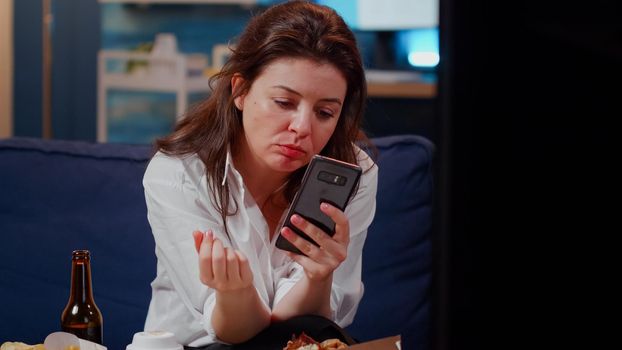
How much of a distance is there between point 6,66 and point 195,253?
2439mm

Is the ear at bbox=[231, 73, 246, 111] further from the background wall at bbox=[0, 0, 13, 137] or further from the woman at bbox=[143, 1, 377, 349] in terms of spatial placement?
the background wall at bbox=[0, 0, 13, 137]

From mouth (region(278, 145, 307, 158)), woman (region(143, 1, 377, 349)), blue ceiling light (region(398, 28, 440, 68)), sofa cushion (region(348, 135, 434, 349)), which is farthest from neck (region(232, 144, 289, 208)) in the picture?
blue ceiling light (region(398, 28, 440, 68))

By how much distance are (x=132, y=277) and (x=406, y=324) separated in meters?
0.48

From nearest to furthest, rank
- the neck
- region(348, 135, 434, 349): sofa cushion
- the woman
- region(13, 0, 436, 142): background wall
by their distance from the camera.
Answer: the woman, the neck, region(348, 135, 434, 349): sofa cushion, region(13, 0, 436, 142): background wall

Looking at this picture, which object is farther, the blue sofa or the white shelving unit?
the white shelving unit

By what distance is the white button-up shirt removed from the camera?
1255 millimetres

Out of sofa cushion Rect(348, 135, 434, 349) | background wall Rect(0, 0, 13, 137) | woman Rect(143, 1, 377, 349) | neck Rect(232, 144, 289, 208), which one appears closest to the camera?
woman Rect(143, 1, 377, 349)

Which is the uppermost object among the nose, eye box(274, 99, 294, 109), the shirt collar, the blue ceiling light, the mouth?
the blue ceiling light

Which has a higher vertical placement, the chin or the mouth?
the mouth

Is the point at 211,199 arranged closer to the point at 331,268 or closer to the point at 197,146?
the point at 197,146

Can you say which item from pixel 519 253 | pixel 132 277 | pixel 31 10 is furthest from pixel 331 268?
pixel 31 10

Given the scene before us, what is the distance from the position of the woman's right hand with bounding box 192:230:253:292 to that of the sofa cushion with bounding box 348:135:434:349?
453 millimetres

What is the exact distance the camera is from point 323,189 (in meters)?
1.08

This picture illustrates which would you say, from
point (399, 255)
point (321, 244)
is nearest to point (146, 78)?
point (399, 255)
